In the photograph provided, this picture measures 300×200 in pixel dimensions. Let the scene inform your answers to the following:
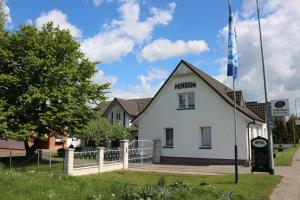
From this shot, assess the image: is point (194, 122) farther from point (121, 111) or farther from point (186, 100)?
point (121, 111)

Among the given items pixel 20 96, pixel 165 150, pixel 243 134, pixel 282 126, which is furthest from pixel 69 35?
pixel 282 126

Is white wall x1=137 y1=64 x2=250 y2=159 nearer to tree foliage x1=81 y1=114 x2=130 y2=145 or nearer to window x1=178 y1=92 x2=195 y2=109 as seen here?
window x1=178 y1=92 x2=195 y2=109

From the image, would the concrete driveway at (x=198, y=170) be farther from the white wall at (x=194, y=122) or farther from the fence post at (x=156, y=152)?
the fence post at (x=156, y=152)

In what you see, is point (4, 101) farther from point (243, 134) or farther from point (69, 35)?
point (243, 134)

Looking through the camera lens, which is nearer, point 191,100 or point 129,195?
point 129,195

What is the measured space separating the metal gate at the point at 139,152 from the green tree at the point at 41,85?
12.6 ft

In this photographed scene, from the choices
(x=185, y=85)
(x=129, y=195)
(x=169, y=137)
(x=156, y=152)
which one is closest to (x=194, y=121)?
(x=169, y=137)

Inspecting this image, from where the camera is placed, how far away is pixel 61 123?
75.4ft

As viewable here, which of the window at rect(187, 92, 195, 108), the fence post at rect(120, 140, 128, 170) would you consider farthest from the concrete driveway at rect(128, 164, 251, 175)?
the window at rect(187, 92, 195, 108)

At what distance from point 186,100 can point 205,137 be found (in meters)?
3.28

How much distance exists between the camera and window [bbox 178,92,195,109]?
92.0 feet

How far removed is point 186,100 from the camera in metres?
28.4

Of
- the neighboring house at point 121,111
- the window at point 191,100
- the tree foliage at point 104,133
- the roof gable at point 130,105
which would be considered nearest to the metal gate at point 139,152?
the window at point 191,100

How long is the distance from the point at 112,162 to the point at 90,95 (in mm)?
5368
